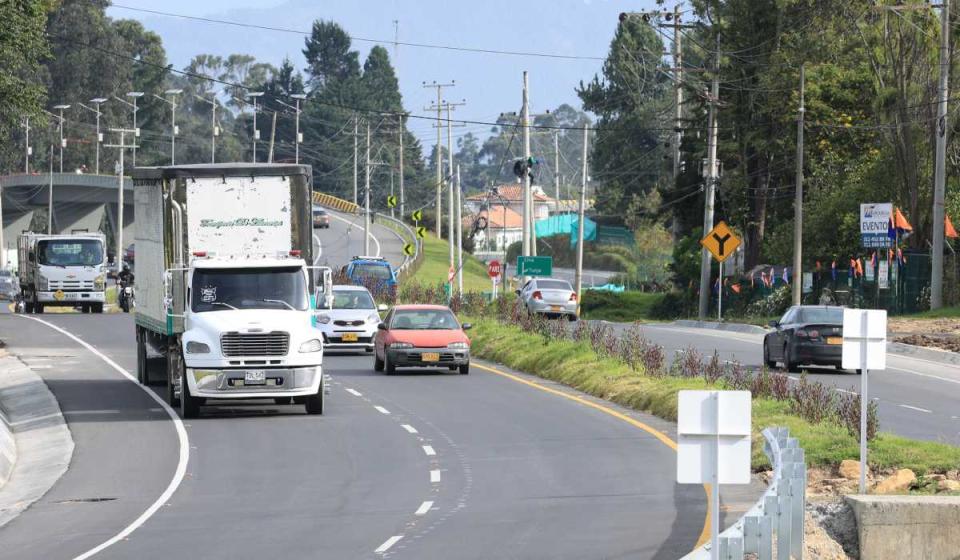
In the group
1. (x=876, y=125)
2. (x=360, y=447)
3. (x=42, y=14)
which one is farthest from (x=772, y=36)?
(x=360, y=447)

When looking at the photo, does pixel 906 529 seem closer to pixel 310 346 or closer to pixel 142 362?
pixel 310 346

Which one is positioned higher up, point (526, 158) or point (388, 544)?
point (526, 158)

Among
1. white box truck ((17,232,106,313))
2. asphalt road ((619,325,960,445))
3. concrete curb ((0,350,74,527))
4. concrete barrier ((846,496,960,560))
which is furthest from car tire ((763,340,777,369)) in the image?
white box truck ((17,232,106,313))

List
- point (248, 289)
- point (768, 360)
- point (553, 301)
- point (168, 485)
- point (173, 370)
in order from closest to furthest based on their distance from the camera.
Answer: point (168, 485), point (248, 289), point (173, 370), point (768, 360), point (553, 301)

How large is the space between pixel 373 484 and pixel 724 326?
42.4 metres

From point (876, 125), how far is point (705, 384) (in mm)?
45682

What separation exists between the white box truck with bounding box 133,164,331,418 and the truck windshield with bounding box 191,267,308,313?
0.05 ft

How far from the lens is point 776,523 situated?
12.2 m

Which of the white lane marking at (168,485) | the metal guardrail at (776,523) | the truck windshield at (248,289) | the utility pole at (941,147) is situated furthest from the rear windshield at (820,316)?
the metal guardrail at (776,523)

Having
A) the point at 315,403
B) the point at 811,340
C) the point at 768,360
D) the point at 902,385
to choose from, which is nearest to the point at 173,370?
the point at 315,403

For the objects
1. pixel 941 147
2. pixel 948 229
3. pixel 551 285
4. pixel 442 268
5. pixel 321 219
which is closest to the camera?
pixel 941 147

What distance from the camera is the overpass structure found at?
125 metres

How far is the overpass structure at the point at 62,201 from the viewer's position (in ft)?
411

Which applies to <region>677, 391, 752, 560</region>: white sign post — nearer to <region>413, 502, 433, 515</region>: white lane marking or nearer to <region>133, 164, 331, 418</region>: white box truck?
<region>413, 502, 433, 515</region>: white lane marking
